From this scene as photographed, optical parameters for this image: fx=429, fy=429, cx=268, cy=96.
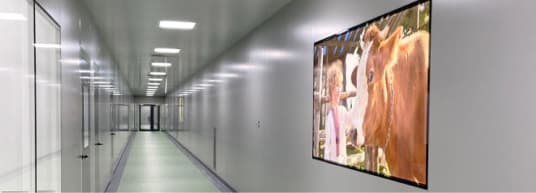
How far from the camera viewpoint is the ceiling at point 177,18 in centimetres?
523

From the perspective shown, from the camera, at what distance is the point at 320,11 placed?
4230 mm

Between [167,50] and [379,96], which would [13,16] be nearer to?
[379,96]

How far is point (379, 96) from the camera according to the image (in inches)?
121

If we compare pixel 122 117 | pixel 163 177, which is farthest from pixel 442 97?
pixel 122 117

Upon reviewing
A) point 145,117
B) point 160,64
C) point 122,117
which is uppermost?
point 160,64

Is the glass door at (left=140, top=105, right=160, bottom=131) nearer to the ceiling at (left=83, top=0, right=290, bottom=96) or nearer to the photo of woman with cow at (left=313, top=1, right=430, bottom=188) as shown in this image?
the ceiling at (left=83, top=0, right=290, bottom=96)

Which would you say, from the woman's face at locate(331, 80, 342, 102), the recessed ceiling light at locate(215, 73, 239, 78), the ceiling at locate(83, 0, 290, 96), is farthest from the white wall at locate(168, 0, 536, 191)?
the recessed ceiling light at locate(215, 73, 239, 78)

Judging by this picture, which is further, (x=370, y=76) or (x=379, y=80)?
(x=370, y=76)

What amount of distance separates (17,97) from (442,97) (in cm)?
243

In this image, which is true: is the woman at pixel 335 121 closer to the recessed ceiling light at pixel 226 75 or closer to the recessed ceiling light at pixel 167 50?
the recessed ceiling light at pixel 226 75

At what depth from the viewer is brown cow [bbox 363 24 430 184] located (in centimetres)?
261

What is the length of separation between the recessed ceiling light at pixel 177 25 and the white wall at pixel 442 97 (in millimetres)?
1029

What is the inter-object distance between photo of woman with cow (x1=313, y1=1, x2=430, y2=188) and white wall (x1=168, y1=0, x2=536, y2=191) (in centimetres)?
9

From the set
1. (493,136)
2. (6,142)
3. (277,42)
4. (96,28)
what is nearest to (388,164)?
(493,136)
